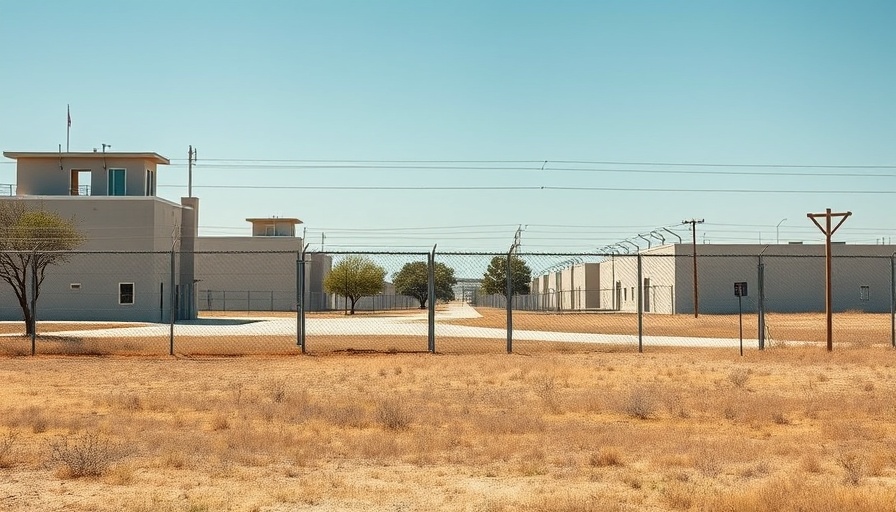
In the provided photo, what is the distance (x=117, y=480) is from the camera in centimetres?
917

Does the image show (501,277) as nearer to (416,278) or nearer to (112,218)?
(416,278)

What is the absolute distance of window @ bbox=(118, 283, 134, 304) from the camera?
170 feet

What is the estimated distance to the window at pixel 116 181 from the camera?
58.1 metres

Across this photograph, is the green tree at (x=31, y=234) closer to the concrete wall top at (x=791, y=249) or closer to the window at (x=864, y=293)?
the concrete wall top at (x=791, y=249)

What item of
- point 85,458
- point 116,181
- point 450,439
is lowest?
point 450,439

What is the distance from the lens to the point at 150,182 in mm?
59656

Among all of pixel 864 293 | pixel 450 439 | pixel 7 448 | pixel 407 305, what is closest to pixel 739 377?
pixel 450 439

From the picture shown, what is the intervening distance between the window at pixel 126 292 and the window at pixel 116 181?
8.43 m

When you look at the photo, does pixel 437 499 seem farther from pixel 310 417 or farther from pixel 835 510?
pixel 310 417

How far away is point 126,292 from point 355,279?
31574 mm

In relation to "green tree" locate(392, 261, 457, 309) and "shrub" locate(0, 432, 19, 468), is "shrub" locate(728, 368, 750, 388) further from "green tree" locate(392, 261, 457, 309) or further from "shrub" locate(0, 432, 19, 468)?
"green tree" locate(392, 261, 457, 309)

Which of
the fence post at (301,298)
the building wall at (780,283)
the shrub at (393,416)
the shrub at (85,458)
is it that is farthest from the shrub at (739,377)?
the building wall at (780,283)

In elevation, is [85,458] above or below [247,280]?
below

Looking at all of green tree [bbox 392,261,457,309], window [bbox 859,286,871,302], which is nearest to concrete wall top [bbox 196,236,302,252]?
green tree [bbox 392,261,457,309]
